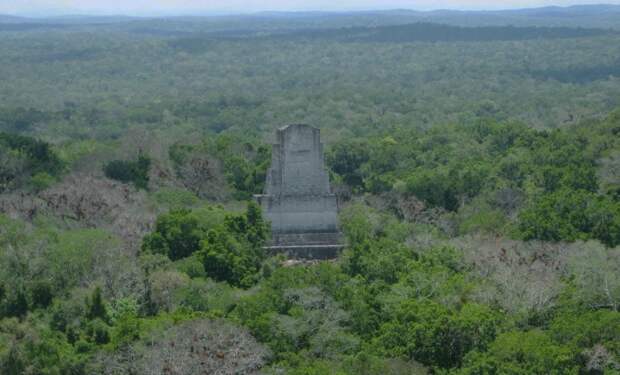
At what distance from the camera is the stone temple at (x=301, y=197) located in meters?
29.6

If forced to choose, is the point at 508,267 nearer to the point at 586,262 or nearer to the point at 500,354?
the point at 586,262

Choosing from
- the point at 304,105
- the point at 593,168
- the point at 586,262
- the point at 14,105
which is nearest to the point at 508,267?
the point at 586,262

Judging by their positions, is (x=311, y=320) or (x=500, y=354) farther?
(x=311, y=320)

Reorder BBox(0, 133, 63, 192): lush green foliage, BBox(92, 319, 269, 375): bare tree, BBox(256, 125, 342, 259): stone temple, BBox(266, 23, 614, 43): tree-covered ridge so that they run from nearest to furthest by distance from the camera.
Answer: BBox(92, 319, 269, 375): bare tree, BBox(256, 125, 342, 259): stone temple, BBox(0, 133, 63, 192): lush green foliage, BBox(266, 23, 614, 43): tree-covered ridge

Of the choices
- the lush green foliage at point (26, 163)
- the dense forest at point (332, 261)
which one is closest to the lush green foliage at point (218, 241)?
the dense forest at point (332, 261)

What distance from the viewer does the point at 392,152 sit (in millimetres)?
47312

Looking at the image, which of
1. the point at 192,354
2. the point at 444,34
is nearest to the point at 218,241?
the point at 192,354

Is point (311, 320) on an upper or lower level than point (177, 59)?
upper

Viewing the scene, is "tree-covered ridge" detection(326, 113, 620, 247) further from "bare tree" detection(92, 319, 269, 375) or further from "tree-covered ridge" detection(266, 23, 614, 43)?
"tree-covered ridge" detection(266, 23, 614, 43)

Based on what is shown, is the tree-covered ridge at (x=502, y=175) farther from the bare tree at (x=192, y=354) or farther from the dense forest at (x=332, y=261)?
the bare tree at (x=192, y=354)

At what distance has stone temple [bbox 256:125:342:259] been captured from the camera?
2956cm

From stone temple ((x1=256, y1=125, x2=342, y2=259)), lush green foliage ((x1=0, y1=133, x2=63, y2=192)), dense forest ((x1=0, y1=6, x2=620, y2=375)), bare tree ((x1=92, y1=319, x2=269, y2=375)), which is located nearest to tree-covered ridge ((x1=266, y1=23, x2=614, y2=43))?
dense forest ((x1=0, y1=6, x2=620, y2=375))

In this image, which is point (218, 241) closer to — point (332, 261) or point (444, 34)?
point (332, 261)

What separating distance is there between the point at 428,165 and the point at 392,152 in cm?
192
